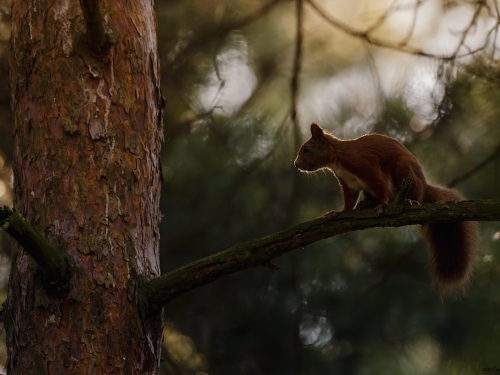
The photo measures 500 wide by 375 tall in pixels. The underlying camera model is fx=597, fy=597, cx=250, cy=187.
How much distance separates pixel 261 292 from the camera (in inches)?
111

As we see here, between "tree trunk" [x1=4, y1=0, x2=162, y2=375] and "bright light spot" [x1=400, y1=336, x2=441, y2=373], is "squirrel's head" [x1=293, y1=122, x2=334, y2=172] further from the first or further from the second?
"bright light spot" [x1=400, y1=336, x2=441, y2=373]

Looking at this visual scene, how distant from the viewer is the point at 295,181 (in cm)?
283

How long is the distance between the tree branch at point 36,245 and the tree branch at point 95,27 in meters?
0.57

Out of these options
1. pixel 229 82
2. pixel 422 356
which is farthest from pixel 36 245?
pixel 422 356

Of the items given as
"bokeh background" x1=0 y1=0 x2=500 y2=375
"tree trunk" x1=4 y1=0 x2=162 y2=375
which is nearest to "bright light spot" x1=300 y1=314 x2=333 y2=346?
"bokeh background" x1=0 y1=0 x2=500 y2=375

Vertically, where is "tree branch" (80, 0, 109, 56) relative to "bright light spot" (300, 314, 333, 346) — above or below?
above

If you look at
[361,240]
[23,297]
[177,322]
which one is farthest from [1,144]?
[361,240]

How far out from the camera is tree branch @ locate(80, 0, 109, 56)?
1.50 metres

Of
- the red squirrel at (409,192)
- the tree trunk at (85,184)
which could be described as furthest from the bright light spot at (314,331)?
the tree trunk at (85,184)

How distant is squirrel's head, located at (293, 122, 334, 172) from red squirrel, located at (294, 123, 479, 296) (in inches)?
2.4

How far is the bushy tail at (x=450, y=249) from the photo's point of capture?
2.06 metres

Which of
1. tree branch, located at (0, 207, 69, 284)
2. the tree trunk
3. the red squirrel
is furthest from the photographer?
the red squirrel

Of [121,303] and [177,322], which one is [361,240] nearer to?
[177,322]

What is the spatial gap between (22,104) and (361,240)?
5.91 ft
